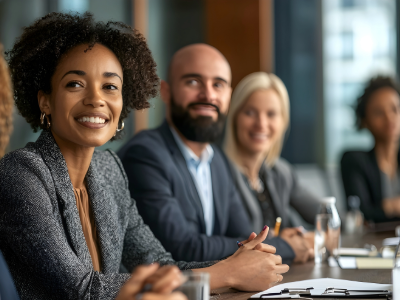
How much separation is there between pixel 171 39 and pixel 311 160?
7.58 ft

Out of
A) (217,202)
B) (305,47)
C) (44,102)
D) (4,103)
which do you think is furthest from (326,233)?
(305,47)

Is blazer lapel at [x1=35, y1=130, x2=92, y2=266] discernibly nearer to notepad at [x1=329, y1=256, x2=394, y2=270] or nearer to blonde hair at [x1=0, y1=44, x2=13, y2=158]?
blonde hair at [x1=0, y1=44, x2=13, y2=158]

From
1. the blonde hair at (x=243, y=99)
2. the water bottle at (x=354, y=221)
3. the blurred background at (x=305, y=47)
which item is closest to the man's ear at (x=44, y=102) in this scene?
the blonde hair at (x=243, y=99)

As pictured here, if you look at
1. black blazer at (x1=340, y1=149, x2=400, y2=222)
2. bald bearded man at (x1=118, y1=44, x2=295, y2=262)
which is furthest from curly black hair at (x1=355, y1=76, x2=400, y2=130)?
bald bearded man at (x1=118, y1=44, x2=295, y2=262)

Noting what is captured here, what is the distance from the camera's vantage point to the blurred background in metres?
5.32

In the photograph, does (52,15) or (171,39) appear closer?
(52,15)

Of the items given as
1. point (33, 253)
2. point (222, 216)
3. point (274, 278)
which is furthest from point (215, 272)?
point (222, 216)

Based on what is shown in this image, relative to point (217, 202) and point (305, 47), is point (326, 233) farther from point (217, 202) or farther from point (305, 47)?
point (305, 47)

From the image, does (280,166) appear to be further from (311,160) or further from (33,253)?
(311,160)

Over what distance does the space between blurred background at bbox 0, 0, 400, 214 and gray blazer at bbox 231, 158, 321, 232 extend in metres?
2.14

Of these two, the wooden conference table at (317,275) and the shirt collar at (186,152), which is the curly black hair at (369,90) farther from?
the wooden conference table at (317,275)

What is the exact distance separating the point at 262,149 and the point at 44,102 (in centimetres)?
183

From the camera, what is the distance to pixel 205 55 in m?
2.34

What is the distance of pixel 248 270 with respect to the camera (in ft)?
4.37
